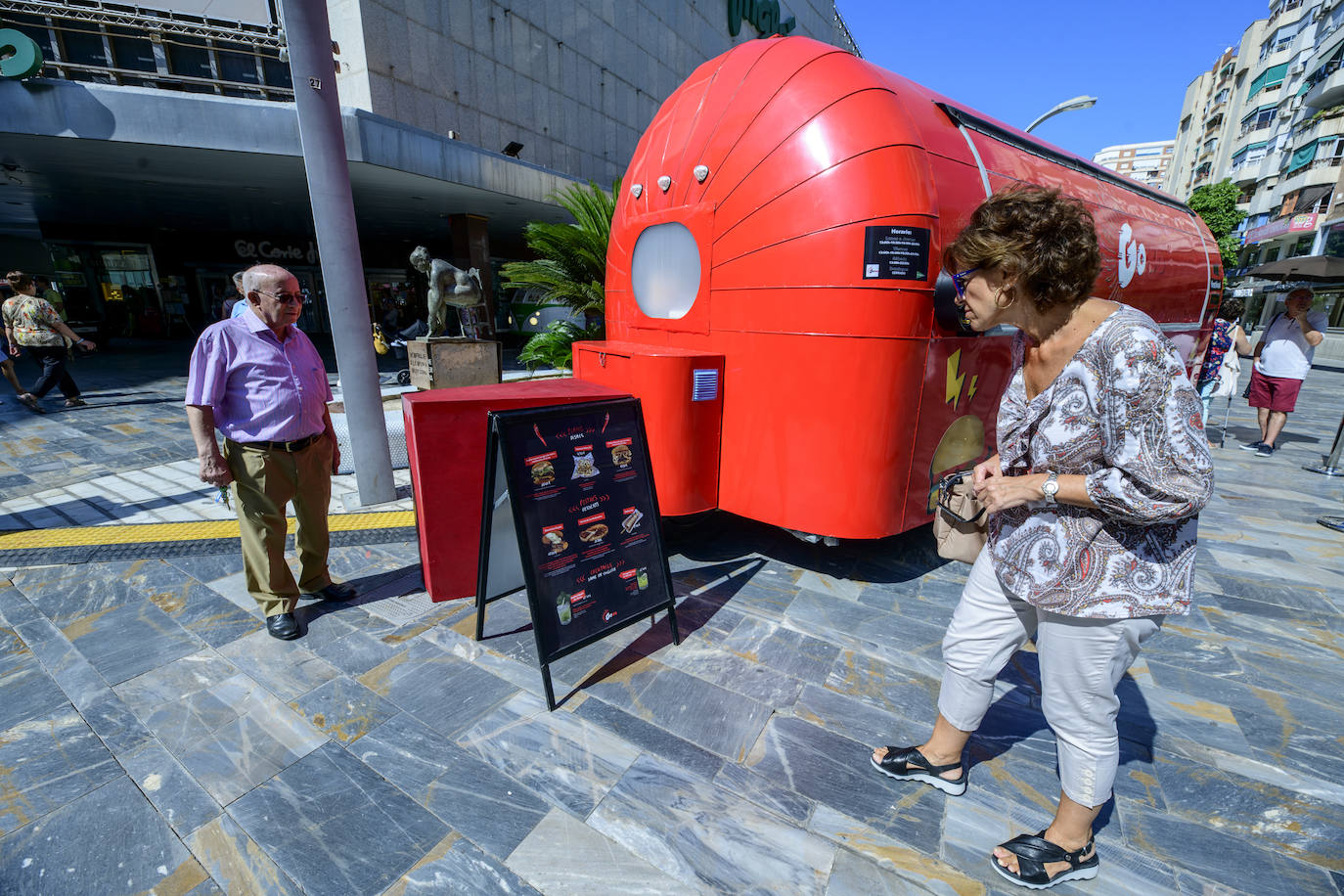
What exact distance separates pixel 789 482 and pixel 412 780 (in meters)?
2.34

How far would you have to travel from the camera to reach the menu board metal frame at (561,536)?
96.0 inches

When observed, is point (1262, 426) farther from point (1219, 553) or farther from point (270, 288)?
point (270, 288)

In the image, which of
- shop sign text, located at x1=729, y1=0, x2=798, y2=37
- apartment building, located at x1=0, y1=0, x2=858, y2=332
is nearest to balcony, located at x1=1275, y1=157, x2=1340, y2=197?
shop sign text, located at x1=729, y1=0, x2=798, y2=37

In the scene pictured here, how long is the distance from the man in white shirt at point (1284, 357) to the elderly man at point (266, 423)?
9.25 metres

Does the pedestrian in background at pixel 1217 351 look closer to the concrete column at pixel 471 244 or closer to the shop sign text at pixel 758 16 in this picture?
the concrete column at pixel 471 244

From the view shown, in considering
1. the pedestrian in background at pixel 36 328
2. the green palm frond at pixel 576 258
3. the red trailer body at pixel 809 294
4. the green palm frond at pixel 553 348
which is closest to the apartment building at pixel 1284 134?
the green palm frond at pixel 576 258

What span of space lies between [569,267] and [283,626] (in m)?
7.58

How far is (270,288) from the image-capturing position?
2.72 metres

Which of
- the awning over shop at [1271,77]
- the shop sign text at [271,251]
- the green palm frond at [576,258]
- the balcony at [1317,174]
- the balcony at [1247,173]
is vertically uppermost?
the awning over shop at [1271,77]

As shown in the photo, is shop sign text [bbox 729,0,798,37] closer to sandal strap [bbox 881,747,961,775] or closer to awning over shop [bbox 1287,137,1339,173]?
sandal strap [bbox 881,747,961,775]

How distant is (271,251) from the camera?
19.7 metres

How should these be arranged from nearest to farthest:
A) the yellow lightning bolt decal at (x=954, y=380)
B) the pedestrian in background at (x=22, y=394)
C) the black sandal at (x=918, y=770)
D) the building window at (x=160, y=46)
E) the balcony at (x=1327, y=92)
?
the black sandal at (x=918, y=770) < the yellow lightning bolt decal at (x=954, y=380) < the pedestrian in background at (x=22, y=394) < the building window at (x=160, y=46) < the balcony at (x=1327, y=92)

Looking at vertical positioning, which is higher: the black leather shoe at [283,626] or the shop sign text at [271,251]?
the shop sign text at [271,251]

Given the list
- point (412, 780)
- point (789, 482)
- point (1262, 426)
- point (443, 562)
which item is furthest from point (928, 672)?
point (1262, 426)
